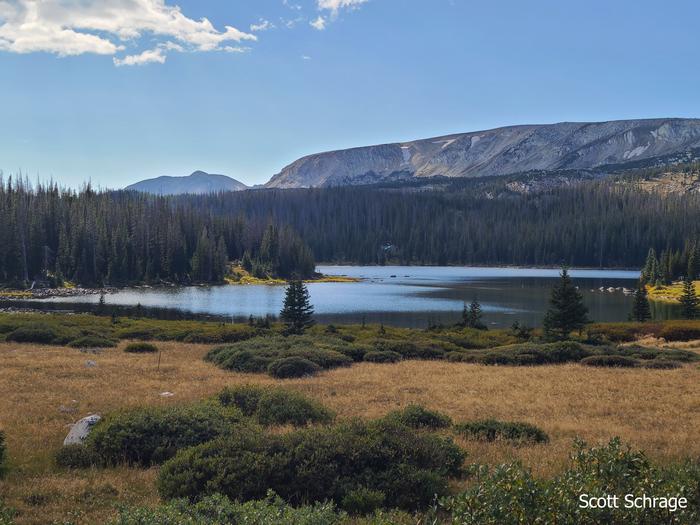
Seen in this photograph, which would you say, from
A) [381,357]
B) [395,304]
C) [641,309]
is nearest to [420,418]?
[381,357]

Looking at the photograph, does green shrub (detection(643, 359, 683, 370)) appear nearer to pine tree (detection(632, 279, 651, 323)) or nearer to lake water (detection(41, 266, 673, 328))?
lake water (detection(41, 266, 673, 328))

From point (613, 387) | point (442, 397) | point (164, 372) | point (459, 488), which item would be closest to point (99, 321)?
point (164, 372)

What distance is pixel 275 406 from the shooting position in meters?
16.6

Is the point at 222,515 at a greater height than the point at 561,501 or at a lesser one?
lesser

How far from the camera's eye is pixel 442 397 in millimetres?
21797

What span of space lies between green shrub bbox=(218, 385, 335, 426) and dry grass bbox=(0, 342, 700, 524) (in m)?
1.82

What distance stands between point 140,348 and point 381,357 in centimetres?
1560

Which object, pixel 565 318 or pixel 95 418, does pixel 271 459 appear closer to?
pixel 95 418

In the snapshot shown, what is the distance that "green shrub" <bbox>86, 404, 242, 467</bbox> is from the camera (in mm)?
12477

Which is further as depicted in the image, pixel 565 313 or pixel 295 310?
pixel 295 310

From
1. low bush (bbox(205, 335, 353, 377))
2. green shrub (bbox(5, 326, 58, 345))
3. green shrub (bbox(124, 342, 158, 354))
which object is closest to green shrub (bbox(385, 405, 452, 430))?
low bush (bbox(205, 335, 353, 377))

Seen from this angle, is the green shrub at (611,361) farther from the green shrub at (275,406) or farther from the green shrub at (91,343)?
the green shrub at (91,343)

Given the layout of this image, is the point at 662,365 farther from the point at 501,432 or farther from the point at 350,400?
the point at 501,432

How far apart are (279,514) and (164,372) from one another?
2121 centimetres
